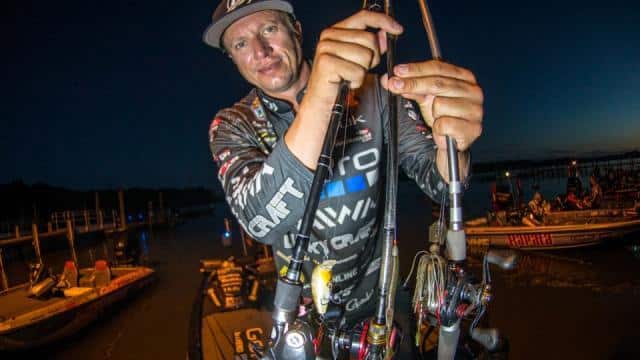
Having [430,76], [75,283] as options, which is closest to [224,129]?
[430,76]

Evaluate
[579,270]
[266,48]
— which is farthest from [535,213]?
[266,48]

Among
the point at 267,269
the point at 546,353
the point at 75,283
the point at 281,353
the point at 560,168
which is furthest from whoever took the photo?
the point at 560,168

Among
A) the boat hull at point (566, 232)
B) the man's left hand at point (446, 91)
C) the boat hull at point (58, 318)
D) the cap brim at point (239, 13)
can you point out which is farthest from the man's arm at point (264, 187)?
the boat hull at point (566, 232)

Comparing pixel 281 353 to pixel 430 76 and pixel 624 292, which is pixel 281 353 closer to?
pixel 430 76

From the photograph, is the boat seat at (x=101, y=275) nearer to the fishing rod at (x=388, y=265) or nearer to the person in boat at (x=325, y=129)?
the person in boat at (x=325, y=129)

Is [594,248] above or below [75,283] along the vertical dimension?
below

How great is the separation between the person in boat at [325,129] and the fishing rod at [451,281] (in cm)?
17

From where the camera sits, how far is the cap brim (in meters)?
1.92

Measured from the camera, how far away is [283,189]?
1420 mm

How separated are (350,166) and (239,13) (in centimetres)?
100

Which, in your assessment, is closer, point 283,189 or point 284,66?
point 283,189

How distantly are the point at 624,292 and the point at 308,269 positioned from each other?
1906cm

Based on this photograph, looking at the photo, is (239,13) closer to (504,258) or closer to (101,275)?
(504,258)

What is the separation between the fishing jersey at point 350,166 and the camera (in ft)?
6.60
